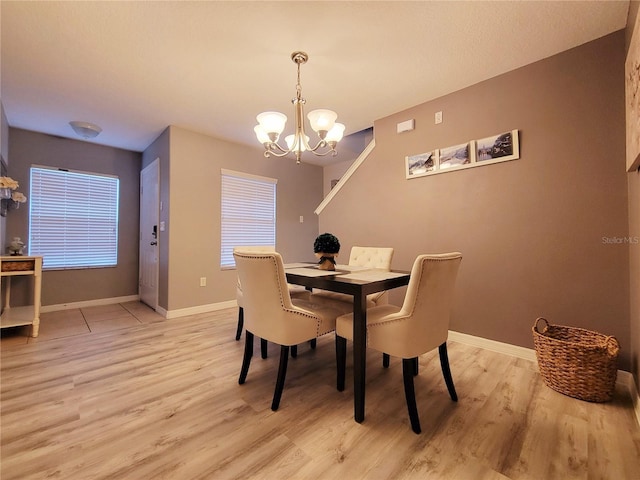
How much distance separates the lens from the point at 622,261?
1914 mm

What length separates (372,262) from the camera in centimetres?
258

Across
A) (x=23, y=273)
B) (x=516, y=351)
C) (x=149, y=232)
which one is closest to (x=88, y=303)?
(x=149, y=232)

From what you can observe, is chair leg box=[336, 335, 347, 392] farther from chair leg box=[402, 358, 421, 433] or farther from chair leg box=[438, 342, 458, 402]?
chair leg box=[438, 342, 458, 402]

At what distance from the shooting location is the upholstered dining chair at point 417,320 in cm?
143

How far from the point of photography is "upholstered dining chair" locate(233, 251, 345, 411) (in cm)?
159

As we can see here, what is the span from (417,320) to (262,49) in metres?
2.14

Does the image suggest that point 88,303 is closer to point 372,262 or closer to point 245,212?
point 245,212

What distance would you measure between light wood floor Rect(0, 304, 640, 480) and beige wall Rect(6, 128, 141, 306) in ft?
5.92

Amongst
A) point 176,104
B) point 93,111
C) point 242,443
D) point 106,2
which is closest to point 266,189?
point 176,104

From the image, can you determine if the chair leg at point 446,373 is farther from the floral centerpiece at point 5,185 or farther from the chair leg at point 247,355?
the floral centerpiece at point 5,185

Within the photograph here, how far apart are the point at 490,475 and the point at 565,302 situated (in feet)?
5.14

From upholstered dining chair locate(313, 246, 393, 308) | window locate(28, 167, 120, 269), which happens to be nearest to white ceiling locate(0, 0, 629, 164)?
window locate(28, 167, 120, 269)

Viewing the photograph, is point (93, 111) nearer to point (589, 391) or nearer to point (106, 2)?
point (106, 2)

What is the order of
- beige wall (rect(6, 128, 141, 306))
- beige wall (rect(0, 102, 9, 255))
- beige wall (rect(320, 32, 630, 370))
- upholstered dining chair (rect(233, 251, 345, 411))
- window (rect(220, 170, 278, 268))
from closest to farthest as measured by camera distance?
upholstered dining chair (rect(233, 251, 345, 411)) → beige wall (rect(320, 32, 630, 370)) → beige wall (rect(0, 102, 9, 255)) → beige wall (rect(6, 128, 141, 306)) → window (rect(220, 170, 278, 268))
